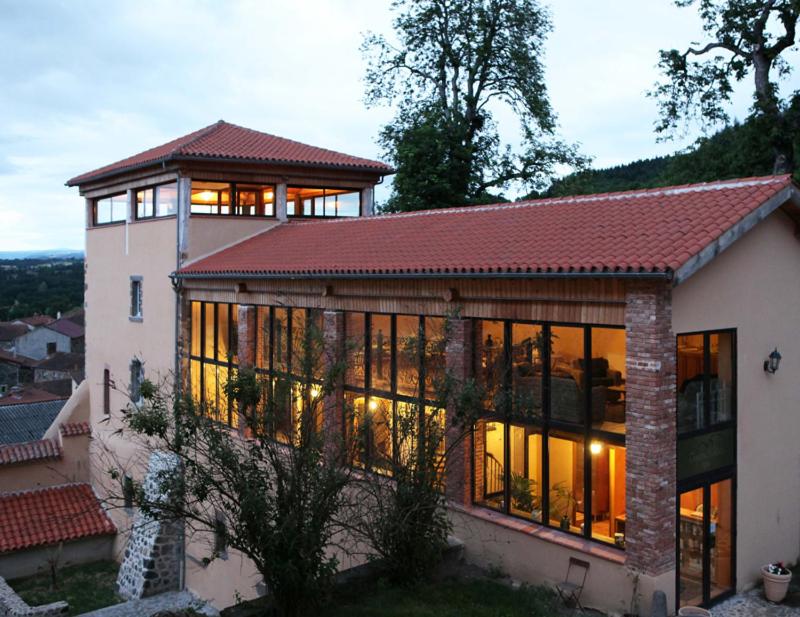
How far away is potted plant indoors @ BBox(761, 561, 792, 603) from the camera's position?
10.6 metres

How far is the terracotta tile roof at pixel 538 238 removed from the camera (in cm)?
1005

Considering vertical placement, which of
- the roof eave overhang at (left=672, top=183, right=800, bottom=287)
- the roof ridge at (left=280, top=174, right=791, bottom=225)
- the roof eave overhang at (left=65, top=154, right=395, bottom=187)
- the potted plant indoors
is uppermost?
the roof eave overhang at (left=65, top=154, right=395, bottom=187)

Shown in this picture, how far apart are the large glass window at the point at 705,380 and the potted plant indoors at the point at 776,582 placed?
7.12 ft

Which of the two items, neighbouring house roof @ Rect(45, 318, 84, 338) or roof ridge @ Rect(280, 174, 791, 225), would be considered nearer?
roof ridge @ Rect(280, 174, 791, 225)

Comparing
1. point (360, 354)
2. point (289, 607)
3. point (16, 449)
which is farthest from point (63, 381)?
point (289, 607)

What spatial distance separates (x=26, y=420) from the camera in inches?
1350

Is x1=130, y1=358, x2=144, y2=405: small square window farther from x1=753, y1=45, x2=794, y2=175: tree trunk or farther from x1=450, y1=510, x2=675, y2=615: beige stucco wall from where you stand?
x1=753, y1=45, x2=794, y2=175: tree trunk

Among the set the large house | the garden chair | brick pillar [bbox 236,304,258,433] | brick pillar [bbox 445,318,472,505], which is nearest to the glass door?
the large house

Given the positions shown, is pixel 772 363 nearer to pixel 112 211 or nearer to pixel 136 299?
pixel 136 299

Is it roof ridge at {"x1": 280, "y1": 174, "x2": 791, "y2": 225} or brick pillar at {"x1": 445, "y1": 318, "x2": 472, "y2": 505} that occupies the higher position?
roof ridge at {"x1": 280, "y1": 174, "x2": 791, "y2": 225}

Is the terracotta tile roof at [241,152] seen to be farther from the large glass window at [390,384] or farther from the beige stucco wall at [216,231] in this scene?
the large glass window at [390,384]

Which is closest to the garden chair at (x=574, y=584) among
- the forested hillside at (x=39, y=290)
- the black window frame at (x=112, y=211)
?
the black window frame at (x=112, y=211)

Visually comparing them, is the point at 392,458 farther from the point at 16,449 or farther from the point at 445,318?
the point at 16,449

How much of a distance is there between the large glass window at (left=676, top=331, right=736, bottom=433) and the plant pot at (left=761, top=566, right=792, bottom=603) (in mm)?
2209
